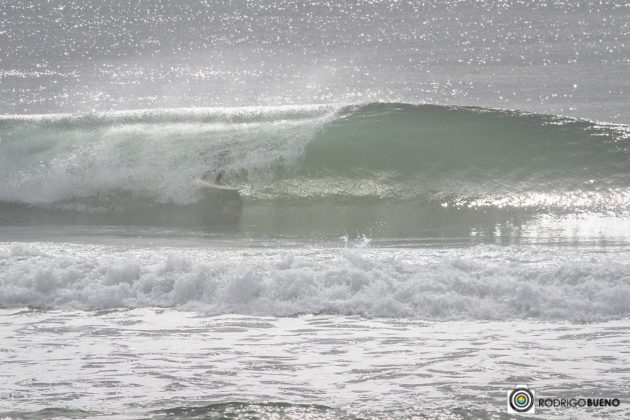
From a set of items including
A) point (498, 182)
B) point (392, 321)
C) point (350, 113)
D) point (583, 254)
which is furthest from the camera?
point (350, 113)

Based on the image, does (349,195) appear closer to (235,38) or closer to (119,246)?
(119,246)

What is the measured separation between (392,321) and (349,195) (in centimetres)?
762

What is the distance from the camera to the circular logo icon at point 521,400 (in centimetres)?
638

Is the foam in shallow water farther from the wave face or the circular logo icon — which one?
the wave face

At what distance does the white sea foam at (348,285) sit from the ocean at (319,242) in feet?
0.09

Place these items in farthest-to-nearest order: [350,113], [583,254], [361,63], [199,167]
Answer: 1. [361,63]
2. [350,113]
3. [199,167]
4. [583,254]

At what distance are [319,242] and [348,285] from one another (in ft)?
10.6

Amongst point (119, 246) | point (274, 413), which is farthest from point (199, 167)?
point (274, 413)

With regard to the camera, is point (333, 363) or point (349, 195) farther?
point (349, 195)

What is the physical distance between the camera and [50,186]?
680 inches

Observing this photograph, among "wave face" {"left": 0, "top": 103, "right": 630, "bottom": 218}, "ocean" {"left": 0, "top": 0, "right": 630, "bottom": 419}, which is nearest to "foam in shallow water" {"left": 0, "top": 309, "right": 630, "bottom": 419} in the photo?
"ocean" {"left": 0, "top": 0, "right": 630, "bottom": 419}

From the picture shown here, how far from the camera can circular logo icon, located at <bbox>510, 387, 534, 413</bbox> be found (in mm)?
6375

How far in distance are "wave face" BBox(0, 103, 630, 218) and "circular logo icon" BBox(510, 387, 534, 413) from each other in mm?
8192

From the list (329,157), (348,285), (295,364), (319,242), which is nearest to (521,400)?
(295,364)
